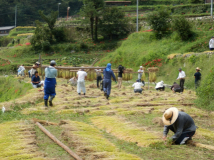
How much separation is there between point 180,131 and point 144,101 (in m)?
6.36

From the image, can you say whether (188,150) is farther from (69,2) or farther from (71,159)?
(69,2)

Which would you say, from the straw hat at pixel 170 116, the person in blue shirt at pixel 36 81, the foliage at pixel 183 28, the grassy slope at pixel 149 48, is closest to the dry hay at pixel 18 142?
the straw hat at pixel 170 116

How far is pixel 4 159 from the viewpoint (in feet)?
16.8

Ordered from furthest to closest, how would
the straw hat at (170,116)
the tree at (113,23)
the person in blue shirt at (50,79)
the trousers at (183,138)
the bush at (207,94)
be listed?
1. the tree at (113,23)
2. the bush at (207,94)
3. the person in blue shirt at (50,79)
4. the trousers at (183,138)
5. the straw hat at (170,116)

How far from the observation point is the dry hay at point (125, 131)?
21.0ft

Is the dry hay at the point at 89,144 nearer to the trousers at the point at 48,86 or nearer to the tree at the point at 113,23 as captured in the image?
the trousers at the point at 48,86

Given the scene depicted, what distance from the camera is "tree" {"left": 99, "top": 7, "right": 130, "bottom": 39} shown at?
145 feet

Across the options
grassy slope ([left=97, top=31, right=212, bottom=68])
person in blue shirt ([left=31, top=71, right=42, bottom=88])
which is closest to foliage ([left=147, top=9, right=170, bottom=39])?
grassy slope ([left=97, top=31, right=212, bottom=68])

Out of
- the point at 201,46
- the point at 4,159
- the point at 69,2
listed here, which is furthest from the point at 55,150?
the point at 69,2

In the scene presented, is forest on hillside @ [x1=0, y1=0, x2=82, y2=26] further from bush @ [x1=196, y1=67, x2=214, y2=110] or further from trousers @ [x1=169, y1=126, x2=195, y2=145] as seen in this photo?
trousers @ [x1=169, y1=126, x2=195, y2=145]

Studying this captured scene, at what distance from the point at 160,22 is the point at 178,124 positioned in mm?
28423

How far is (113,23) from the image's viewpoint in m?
45.4

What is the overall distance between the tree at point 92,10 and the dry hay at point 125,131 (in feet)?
118

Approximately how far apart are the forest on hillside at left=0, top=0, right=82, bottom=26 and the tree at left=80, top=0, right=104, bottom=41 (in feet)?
94.2
